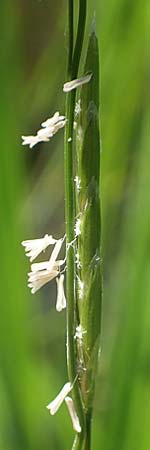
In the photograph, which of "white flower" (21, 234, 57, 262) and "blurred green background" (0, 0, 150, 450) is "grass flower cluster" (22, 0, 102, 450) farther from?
"blurred green background" (0, 0, 150, 450)

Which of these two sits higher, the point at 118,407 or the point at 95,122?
the point at 95,122

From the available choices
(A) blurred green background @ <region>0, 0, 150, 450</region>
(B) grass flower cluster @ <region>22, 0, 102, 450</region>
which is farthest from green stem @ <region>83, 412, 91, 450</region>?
(A) blurred green background @ <region>0, 0, 150, 450</region>

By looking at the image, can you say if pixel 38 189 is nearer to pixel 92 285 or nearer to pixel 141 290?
pixel 141 290

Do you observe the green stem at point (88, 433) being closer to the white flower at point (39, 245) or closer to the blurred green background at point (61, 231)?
the white flower at point (39, 245)

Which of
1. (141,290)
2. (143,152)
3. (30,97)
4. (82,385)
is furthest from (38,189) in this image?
(82,385)

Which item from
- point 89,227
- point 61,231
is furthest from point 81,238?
point 61,231

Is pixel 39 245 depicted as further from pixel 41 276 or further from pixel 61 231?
pixel 61 231
